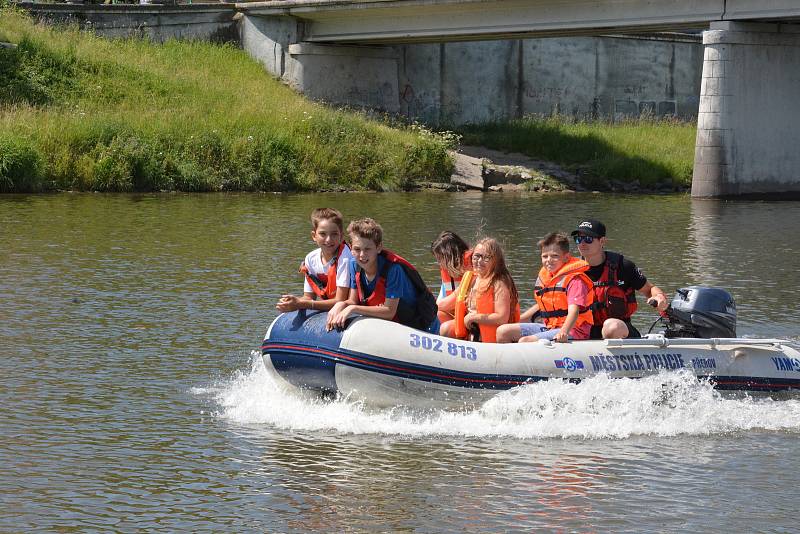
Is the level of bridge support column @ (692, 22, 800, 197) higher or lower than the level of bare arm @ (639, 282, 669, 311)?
higher

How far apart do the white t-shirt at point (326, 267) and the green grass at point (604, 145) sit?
68.7 feet

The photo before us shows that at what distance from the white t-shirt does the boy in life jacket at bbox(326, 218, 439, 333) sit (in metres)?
0.04

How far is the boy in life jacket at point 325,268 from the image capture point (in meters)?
8.59

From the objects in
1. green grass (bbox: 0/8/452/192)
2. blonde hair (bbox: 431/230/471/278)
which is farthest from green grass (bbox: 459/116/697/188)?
blonde hair (bbox: 431/230/471/278)

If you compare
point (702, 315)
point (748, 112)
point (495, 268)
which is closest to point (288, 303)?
point (495, 268)

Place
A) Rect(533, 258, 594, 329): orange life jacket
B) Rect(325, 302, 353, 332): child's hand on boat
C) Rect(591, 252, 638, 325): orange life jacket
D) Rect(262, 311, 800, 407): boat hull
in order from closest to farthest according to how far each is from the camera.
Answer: Rect(262, 311, 800, 407): boat hull
Rect(325, 302, 353, 332): child's hand on boat
Rect(533, 258, 594, 329): orange life jacket
Rect(591, 252, 638, 325): orange life jacket

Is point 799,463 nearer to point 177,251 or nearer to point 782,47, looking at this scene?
point 177,251

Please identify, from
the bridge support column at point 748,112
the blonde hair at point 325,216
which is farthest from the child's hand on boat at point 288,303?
the bridge support column at point 748,112

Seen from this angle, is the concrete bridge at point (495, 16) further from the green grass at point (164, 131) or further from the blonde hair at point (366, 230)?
the blonde hair at point (366, 230)

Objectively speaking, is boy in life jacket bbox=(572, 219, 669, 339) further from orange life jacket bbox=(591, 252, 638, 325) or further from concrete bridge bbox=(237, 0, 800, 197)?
concrete bridge bbox=(237, 0, 800, 197)

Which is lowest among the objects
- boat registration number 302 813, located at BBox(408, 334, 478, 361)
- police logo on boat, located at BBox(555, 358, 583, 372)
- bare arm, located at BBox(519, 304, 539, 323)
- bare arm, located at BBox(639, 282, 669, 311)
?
police logo on boat, located at BBox(555, 358, 583, 372)

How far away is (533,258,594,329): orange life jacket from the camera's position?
8.65m

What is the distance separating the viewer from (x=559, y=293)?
8.81m

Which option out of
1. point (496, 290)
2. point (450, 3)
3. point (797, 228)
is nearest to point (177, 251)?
point (496, 290)
